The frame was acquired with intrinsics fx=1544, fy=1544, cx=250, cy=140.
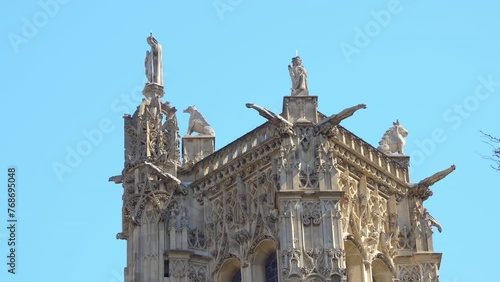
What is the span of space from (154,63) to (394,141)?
25.4 ft

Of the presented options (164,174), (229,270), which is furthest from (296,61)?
(229,270)

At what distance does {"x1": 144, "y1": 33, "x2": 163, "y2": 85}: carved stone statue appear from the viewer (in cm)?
4638

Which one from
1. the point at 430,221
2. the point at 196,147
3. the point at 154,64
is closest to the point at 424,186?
the point at 430,221

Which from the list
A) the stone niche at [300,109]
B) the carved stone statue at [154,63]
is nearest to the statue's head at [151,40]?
the carved stone statue at [154,63]

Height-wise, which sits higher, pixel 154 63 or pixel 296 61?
pixel 154 63

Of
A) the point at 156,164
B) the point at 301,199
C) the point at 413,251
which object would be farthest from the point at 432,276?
the point at 156,164

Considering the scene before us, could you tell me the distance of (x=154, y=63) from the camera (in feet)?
153

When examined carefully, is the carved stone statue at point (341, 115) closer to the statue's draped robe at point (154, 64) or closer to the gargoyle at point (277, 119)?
the gargoyle at point (277, 119)

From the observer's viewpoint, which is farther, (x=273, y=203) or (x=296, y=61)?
(x=296, y=61)

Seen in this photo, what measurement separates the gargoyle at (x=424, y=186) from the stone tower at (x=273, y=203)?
29 millimetres

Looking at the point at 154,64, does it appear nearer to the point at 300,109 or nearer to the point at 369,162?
the point at 300,109

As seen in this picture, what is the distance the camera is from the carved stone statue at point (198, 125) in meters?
47.2

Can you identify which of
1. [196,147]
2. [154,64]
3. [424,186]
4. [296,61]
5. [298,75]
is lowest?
[424,186]

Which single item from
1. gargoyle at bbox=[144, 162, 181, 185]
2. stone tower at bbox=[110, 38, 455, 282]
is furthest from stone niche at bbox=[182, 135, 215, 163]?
gargoyle at bbox=[144, 162, 181, 185]
